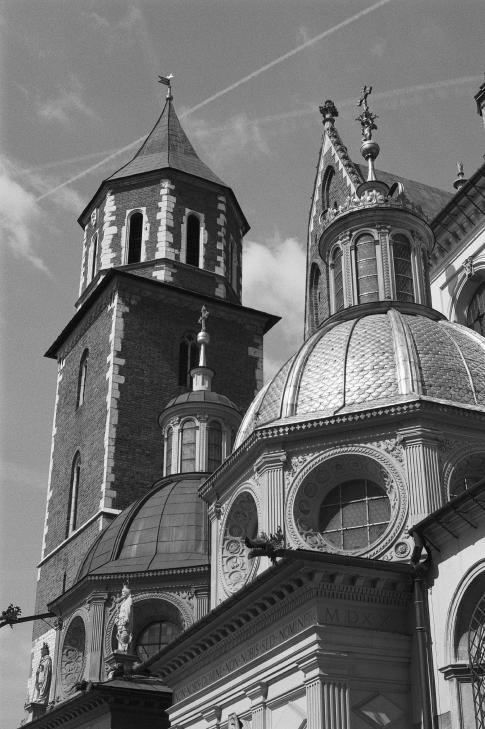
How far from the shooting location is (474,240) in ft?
91.3

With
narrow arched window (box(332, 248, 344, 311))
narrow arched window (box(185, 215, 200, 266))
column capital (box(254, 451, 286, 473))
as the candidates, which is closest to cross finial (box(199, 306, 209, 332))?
narrow arched window (box(185, 215, 200, 266))

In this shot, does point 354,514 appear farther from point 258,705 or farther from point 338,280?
point 338,280

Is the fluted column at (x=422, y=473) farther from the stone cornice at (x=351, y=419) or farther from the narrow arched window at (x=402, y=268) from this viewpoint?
the narrow arched window at (x=402, y=268)

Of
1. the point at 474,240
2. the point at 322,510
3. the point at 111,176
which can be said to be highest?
the point at 111,176

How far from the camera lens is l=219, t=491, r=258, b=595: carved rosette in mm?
19609

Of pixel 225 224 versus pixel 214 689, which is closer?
pixel 214 689

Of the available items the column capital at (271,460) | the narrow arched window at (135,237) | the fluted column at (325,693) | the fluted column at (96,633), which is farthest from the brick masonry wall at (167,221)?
the fluted column at (325,693)

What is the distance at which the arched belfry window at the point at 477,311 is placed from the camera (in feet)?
89.2

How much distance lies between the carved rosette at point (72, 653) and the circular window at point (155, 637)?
1672 millimetres

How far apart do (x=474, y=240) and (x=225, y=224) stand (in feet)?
45.5

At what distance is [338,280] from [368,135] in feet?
14.6

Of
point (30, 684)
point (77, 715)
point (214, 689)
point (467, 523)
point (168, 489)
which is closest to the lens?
point (467, 523)

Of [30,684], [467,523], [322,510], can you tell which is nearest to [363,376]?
[322,510]

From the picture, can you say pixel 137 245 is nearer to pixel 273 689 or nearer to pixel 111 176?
pixel 111 176
